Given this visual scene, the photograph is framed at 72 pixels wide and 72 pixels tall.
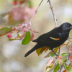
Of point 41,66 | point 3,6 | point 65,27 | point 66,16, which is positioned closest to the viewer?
point 65,27

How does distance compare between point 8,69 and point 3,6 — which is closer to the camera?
point 3,6

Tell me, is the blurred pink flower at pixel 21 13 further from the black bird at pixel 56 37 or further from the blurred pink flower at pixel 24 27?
the black bird at pixel 56 37

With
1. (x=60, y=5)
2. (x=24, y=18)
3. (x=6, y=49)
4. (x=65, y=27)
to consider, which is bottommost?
(x=6, y=49)

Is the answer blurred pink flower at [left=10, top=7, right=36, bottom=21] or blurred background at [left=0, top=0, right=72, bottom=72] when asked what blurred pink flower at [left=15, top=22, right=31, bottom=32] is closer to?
blurred pink flower at [left=10, top=7, right=36, bottom=21]

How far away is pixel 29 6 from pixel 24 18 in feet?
0.20

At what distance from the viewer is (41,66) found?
1.80 metres

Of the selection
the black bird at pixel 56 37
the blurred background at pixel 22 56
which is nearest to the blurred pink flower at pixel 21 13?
the black bird at pixel 56 37

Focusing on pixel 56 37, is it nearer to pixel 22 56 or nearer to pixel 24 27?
pixel 24 27

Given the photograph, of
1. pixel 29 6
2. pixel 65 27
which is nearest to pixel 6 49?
pixel 65 27

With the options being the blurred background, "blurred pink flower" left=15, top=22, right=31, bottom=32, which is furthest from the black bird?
the blurred background

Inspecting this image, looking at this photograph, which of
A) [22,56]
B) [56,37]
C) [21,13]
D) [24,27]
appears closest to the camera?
[21,13]

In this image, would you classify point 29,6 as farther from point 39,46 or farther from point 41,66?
point 41,66

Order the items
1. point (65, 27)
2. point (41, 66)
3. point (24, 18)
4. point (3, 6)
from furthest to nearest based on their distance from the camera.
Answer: point (41, 66) → point (3, 6) → point (65, 27) → point (24, 18)

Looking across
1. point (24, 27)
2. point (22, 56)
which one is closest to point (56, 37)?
point (24, 27)
